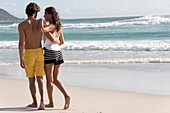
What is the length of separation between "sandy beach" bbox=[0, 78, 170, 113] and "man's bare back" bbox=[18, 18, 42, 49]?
3.19ft

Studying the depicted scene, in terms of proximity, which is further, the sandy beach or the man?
the sandy beach

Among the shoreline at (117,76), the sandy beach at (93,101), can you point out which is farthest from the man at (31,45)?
the shoreline at (117,76)

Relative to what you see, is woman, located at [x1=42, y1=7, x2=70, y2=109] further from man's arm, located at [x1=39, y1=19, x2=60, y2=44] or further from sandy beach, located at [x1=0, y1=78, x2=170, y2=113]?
sandy beach, located at [x1=0, y1=78, x2=170, y2=113]

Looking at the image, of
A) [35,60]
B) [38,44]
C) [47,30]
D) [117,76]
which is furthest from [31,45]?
[117,76]

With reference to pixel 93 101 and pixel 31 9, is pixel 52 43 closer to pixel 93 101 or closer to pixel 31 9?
pixel 31 9

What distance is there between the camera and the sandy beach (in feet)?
20.1

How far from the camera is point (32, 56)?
592cm

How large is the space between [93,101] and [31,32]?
1739mm

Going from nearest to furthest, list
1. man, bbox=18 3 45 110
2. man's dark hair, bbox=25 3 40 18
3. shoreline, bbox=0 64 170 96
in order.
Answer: man's dark hair, bbox=25 3 40 18 < man, bbox=18 3 45 110 < shoreline, bbox=0 64 170 96

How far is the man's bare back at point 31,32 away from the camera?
5898 millimetres

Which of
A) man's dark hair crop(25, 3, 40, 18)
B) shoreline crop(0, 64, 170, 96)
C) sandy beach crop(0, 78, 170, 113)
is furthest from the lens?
shoreline crop(0, 64, 170, 96)

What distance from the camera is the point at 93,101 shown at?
694 cm

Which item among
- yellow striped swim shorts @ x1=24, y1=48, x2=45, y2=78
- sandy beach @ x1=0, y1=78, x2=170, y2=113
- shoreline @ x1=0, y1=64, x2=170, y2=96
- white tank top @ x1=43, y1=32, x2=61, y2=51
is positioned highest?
white tank top @ x1=43, y1=32, x2=61, y2=51

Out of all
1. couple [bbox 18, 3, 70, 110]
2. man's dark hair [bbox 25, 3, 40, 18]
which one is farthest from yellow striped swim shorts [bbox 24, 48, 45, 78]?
man's dark hair [bbox 25, 3, 40, 18]
